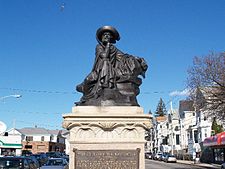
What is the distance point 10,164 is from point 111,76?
8.41 metres

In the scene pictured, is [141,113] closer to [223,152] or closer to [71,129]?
[71,129]

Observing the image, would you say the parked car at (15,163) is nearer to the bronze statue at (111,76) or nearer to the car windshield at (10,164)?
the car windshield at (10,164)

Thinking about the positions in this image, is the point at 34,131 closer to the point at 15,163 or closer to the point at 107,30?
the point at 15,163

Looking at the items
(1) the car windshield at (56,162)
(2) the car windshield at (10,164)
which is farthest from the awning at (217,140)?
(2) the car windshield at (10,164)

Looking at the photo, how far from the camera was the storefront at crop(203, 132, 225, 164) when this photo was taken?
3774 cm

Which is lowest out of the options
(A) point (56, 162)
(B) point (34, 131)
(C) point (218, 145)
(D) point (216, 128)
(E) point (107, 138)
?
(A) point (56, 162)

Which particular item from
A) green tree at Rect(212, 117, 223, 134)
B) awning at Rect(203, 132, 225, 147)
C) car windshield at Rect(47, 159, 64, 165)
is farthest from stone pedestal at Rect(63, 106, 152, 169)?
green tree at Rect(212, 117, 223, 134)

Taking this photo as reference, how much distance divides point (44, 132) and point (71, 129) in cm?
8545

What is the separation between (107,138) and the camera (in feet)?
25.0

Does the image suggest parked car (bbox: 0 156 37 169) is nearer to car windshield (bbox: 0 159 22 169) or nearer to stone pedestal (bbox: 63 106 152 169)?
car windshield (bbox: 0 159 22 169)

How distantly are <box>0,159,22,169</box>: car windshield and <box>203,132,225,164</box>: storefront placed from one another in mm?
26378

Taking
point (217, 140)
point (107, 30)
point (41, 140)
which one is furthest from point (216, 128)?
point (107, 30)

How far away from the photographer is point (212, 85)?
2850 centimetres

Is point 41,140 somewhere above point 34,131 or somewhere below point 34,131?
below
